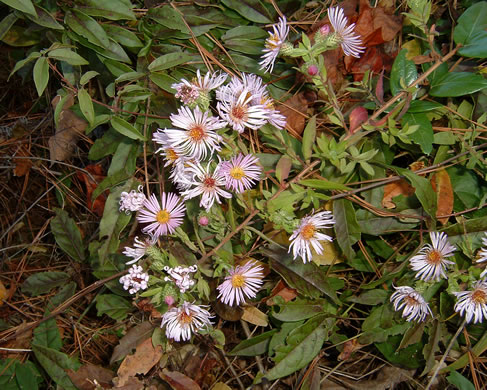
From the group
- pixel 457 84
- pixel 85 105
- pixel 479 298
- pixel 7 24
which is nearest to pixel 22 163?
pixel 7 24

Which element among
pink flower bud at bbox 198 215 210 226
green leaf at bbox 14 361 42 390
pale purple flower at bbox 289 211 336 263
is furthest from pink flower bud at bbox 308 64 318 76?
green leaf at bbox 14 361 42 390

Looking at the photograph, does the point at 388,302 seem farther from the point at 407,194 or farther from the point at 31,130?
the point at 31,130

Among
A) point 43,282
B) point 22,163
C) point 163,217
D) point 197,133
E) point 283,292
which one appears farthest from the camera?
point 22,163

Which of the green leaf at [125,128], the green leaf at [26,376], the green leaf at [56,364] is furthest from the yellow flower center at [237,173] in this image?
the green leaf at [26,376]

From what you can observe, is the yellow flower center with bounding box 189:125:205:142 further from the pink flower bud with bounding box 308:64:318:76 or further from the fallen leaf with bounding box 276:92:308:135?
the fallen leaf with bounding box 276:92:308:135

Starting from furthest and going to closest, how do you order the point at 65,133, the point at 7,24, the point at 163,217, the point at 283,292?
the point at 65,133 → the point at 283,292 → the point at 7,24 → the point at 163,217

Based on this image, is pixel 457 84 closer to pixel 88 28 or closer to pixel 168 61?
pixel 168 61

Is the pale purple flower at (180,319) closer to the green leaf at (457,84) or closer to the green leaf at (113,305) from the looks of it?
the green leaf at (113,305)
